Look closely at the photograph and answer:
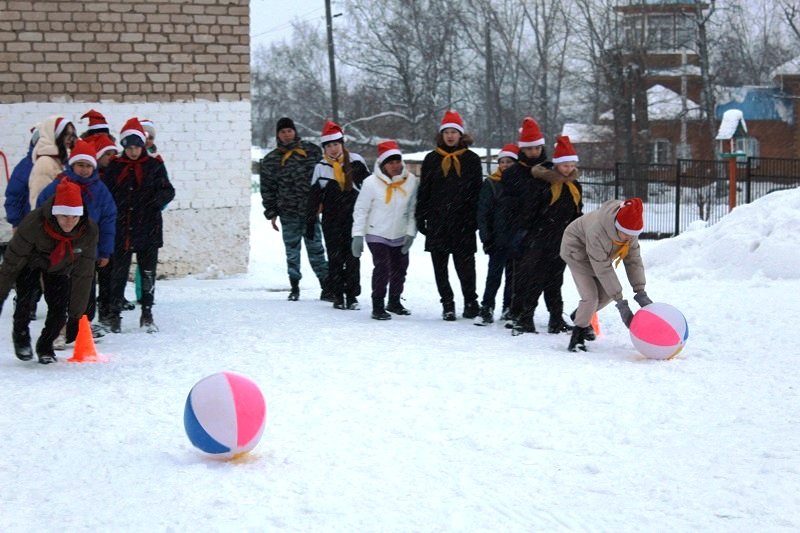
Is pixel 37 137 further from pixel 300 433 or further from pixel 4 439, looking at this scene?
pixel 300 433

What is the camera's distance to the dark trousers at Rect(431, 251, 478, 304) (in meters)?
11.2

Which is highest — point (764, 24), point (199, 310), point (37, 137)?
point (764, 24)

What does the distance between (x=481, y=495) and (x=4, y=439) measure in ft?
9.56

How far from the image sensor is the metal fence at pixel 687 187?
25516 mm

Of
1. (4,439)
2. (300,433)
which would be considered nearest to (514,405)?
(300,433)

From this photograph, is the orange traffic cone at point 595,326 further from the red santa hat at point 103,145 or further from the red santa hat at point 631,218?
the red santa hat at point 103,145

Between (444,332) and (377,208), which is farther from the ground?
(377,208)

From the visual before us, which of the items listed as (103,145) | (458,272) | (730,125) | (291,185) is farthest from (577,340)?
(730,125)

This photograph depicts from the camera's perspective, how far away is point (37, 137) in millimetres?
10539

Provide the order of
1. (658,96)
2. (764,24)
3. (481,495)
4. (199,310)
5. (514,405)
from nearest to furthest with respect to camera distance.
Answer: (481,495) < (514,405) < (199,310) < (658,96) < (764,24)

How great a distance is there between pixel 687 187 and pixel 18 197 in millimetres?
20284

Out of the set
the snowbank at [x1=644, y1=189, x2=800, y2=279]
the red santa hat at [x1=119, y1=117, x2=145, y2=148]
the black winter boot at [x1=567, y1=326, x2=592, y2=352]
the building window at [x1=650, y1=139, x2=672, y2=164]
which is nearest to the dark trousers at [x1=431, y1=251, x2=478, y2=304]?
the black winter boot at [x1=567, y1=326, x2=592, y2=352]

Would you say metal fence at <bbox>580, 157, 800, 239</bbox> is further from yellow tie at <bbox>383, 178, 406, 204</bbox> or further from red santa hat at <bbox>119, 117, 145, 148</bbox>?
red santa hat at <bbox>119, 117, 145, 148</bbox>

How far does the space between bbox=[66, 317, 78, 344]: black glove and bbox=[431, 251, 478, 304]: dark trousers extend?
3.75m
